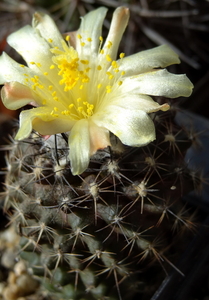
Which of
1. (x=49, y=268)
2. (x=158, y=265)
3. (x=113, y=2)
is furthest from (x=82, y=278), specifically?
(x=113, y=2)

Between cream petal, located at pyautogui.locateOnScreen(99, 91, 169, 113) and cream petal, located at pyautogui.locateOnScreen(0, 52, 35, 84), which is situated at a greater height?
cream petal, located at pyautogui.locateOnScreen(0, 52, 35, 84)

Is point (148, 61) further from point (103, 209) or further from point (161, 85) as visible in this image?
point (103, 209)

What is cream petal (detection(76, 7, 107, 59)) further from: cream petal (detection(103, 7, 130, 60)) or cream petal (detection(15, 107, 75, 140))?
cream petal (detection(15, 107, 75, 140))

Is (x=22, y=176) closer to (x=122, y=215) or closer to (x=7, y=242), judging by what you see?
(x=122, y=215)

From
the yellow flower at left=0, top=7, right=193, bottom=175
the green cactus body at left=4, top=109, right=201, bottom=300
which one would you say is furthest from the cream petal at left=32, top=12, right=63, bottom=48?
the green cactus body at left=4, top=109, right=201, bottom=300

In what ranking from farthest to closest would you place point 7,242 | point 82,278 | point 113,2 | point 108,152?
point 113,2 < point 7,242 < point 82,278 < point 108,152

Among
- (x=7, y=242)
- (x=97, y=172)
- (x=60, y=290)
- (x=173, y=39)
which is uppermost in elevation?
(x=97, y=172)
